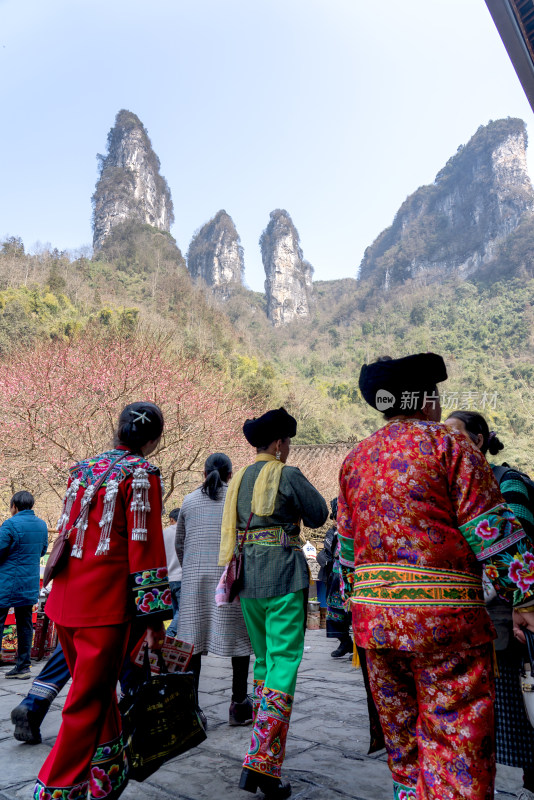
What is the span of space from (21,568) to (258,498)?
2.93 m

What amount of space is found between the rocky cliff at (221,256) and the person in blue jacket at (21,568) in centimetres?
7231

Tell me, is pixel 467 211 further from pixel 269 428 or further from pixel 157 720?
pixel 157 720

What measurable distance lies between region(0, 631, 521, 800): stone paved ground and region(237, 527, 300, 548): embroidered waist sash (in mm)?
918

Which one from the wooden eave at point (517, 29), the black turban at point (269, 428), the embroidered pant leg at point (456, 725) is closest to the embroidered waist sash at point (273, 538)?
the black turban at point (269, 428)

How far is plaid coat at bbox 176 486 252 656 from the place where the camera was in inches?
124

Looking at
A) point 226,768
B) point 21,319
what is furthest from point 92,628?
point 21,319

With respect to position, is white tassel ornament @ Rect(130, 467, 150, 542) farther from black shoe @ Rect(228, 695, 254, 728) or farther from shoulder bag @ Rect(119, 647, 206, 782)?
black shoe @ Rect(228, 695, 254, 728)

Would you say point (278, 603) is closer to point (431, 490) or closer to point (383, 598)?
point (383, 598)

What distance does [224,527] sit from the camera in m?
2.81

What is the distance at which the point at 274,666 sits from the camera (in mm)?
2391

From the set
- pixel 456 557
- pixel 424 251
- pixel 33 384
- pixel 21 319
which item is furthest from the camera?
pixel 424 251

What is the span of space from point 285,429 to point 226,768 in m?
1.47

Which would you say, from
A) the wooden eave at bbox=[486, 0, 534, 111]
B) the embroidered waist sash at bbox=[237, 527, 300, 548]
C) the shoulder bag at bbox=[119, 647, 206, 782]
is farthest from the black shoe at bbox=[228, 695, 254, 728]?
the wooden eave at bbox=[486, 0, 534, 111]

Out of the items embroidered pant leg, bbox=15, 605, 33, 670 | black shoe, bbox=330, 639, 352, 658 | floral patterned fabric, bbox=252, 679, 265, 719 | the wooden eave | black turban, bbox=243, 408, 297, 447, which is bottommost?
black shoe, bbox=330, 639, 352, 658
